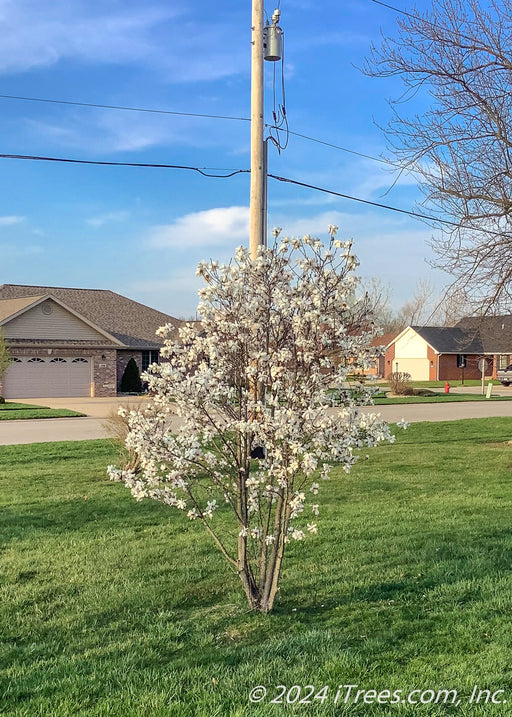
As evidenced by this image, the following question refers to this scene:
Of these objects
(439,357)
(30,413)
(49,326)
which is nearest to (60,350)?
(49,326)

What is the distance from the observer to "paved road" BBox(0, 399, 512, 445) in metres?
15.1

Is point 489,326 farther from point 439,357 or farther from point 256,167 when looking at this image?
point 439,357

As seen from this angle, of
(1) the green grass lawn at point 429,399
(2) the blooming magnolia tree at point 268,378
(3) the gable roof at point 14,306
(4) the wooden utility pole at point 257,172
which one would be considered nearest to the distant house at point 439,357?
(1) the green grass lawn at point 429,399

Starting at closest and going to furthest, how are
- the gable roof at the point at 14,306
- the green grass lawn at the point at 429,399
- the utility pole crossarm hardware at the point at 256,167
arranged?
the utility pole crossarm hardware at the point at 256,167 < the green grass lawn at the point at 429,399 < the gable roof at the point at 14,306

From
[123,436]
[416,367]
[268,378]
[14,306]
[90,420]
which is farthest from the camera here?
[416,367]

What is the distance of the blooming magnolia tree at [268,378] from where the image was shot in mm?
3834

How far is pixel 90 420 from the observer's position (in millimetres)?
19219

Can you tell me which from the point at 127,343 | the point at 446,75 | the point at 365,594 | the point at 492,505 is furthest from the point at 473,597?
the point at 127,343

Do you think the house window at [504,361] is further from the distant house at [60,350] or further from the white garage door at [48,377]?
the white garage door at [48,377]

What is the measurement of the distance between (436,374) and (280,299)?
5072 centimetres

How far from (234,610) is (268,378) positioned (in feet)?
5.67

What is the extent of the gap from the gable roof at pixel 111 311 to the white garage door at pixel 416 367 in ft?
84.8

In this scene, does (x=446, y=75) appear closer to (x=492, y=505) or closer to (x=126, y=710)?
(x=492, y=505)

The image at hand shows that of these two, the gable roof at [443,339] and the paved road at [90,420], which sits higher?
the gable roof at [443,339]
